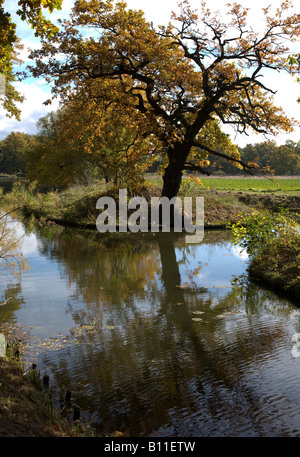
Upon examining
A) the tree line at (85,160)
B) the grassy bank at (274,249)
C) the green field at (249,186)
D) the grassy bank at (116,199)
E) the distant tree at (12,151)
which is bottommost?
the grassy bank at (274,249)

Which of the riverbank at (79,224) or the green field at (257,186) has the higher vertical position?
the green field at (257,186)

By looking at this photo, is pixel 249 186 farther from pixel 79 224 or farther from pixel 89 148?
pixel 79 224

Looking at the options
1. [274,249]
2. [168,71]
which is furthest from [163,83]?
[274,249]

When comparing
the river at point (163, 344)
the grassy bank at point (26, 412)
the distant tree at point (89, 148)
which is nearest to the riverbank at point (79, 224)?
the grassy bank at point (26, 412)

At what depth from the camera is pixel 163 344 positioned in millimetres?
6312

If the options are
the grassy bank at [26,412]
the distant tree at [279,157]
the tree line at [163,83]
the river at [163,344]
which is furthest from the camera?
the distant tree at [279,157]

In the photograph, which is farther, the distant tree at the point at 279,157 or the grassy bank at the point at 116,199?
the distant tree at the point at 279,157

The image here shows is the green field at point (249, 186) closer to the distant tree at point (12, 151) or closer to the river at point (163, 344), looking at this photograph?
the river at point (163, 344)

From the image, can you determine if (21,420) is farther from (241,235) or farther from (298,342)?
(241,235)

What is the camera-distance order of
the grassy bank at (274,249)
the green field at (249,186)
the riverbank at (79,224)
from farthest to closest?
the green field at (249,186), the grassy bank at (274,249), the riverbank at (79,224)

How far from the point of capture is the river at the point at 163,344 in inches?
170

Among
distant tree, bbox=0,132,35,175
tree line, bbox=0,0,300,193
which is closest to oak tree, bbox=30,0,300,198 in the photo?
tree line, bbox=0,0,300,193
